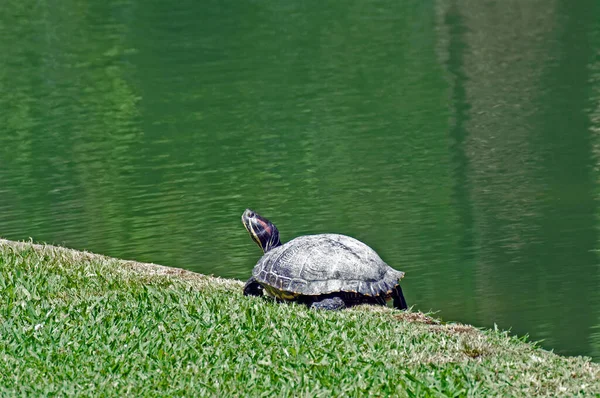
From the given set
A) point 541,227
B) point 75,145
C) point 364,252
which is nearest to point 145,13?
point 75,145

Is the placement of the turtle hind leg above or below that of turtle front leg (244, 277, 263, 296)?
below

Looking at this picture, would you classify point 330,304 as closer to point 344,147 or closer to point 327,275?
point 327,275

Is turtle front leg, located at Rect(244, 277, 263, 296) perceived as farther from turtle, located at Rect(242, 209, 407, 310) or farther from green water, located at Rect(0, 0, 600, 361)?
green water, located at Rect(0, 0, 600, 361)

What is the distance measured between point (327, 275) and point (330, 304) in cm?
22

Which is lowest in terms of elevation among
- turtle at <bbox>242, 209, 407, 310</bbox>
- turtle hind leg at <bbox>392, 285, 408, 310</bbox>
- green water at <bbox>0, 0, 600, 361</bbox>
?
green water at <bbox>0, 0, 600, 361</bbox>

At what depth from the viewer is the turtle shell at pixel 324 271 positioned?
339 inches

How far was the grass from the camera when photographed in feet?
20.6

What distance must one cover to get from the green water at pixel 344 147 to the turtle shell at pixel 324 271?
1291 mm

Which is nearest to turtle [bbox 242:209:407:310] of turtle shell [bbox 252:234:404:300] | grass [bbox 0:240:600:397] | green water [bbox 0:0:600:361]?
turtle shell [bbox 252:234:404:300]

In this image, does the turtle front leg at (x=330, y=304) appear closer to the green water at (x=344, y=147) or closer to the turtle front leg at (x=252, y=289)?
the turtle front leg at (x=252, y=289)

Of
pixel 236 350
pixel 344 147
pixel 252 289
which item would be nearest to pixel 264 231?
pixel 252 289

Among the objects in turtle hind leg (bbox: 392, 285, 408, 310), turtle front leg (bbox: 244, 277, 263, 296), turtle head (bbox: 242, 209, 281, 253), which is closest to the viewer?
turtle hind leg (bbox: 392, 285, 408, 310)

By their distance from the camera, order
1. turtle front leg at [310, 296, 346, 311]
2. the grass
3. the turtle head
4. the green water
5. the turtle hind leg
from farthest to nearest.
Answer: the green water, the turtle head, the turtle hind leg, turtle front leg at [310, 296, 346, 311], the grass

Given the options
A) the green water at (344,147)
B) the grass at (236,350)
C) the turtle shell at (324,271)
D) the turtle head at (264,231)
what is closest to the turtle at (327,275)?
the turtle shell at (324,271)
